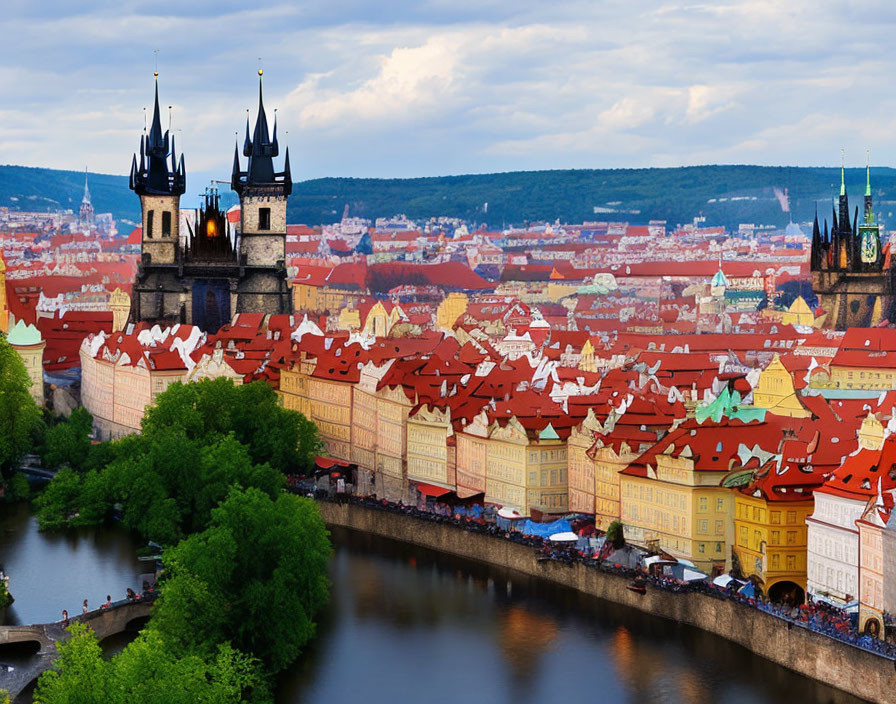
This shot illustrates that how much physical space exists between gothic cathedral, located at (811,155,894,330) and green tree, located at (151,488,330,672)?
232 ft

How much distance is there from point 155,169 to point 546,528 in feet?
148

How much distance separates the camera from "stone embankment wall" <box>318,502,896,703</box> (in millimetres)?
41469

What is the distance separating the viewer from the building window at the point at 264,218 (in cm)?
9425

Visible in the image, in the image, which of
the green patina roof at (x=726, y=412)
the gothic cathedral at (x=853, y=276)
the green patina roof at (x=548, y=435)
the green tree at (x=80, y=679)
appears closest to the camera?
the green tree at (x=80, y=679)

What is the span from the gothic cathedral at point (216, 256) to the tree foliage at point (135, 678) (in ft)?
182

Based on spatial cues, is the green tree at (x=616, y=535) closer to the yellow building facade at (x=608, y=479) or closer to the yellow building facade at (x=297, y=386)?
the yellow building facade at (x=608, y=479)

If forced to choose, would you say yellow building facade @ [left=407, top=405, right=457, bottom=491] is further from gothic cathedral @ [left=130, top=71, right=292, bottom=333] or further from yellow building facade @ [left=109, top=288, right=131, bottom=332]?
yellow building facade @ [left=109, top=288, right=131, bottom=332]

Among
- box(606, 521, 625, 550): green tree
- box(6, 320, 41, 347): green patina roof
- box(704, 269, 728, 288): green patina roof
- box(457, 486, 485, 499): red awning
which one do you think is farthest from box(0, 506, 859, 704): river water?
box(704, 269, 728, 288): green patina roof

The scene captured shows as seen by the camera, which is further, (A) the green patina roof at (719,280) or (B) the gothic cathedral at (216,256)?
(A) the green patina roof at (719,280)

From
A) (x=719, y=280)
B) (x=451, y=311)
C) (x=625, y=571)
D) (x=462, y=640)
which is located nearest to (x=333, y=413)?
(x=625, y=571)

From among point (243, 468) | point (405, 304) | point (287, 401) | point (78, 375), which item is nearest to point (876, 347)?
point (287, 401)

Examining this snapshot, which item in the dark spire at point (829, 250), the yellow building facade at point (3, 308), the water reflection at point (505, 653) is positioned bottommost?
the water reflection at point (505, 653)

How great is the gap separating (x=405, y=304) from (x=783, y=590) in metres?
118

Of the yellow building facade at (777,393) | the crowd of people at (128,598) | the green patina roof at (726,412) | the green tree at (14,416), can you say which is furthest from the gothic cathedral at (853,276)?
the crowd of people at (128,598)
